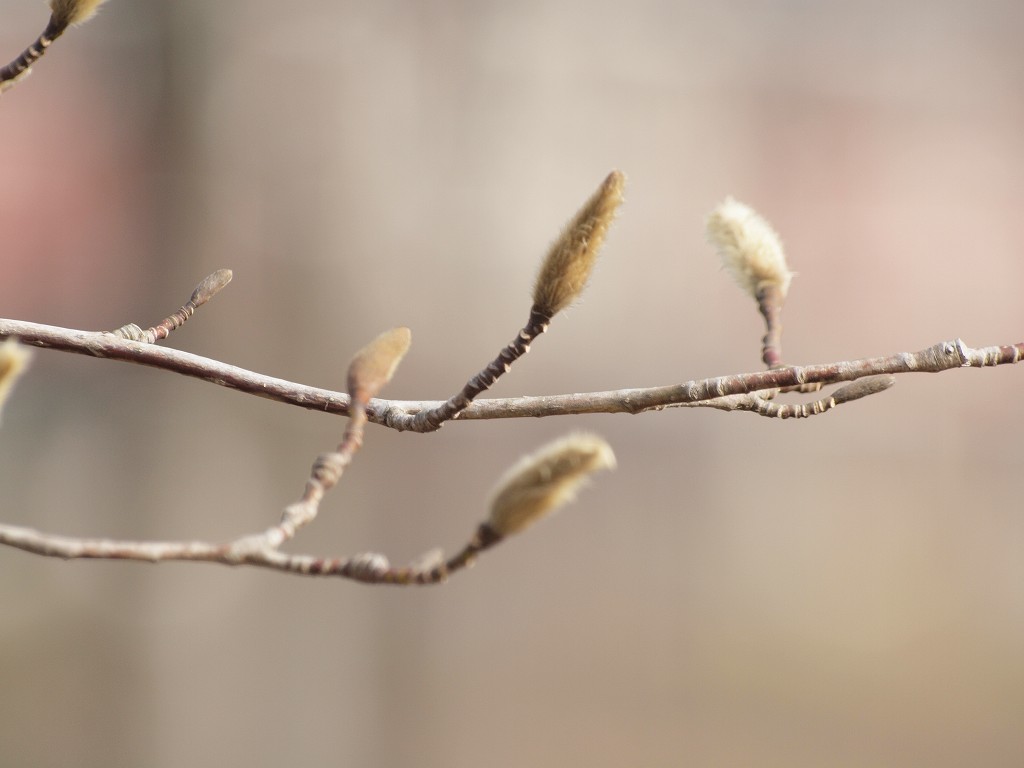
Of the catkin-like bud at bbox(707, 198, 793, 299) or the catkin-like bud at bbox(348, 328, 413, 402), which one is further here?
the catkin-like bud at bbox(707, 198, 793, 299)

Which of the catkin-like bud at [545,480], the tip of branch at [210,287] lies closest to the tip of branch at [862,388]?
the catkin-like bud at [545,480]

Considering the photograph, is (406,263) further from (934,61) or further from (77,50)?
(934,61)

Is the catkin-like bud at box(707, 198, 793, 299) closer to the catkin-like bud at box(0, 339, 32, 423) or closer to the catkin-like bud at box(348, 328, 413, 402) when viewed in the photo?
the catkin-like bud at box(348, 328, 413, 402)

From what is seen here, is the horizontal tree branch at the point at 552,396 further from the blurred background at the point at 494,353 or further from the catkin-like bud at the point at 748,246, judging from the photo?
the blurred background at the point at 494,353

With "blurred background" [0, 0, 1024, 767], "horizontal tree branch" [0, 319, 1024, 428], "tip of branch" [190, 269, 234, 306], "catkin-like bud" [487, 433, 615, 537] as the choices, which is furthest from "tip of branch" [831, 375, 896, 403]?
"blurred background" [0, 0, 1024, 767]

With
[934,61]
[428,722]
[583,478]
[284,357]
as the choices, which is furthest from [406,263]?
[583,478]

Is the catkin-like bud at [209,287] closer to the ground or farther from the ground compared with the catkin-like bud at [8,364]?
farther from the ground

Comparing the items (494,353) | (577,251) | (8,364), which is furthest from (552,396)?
(494,353)
